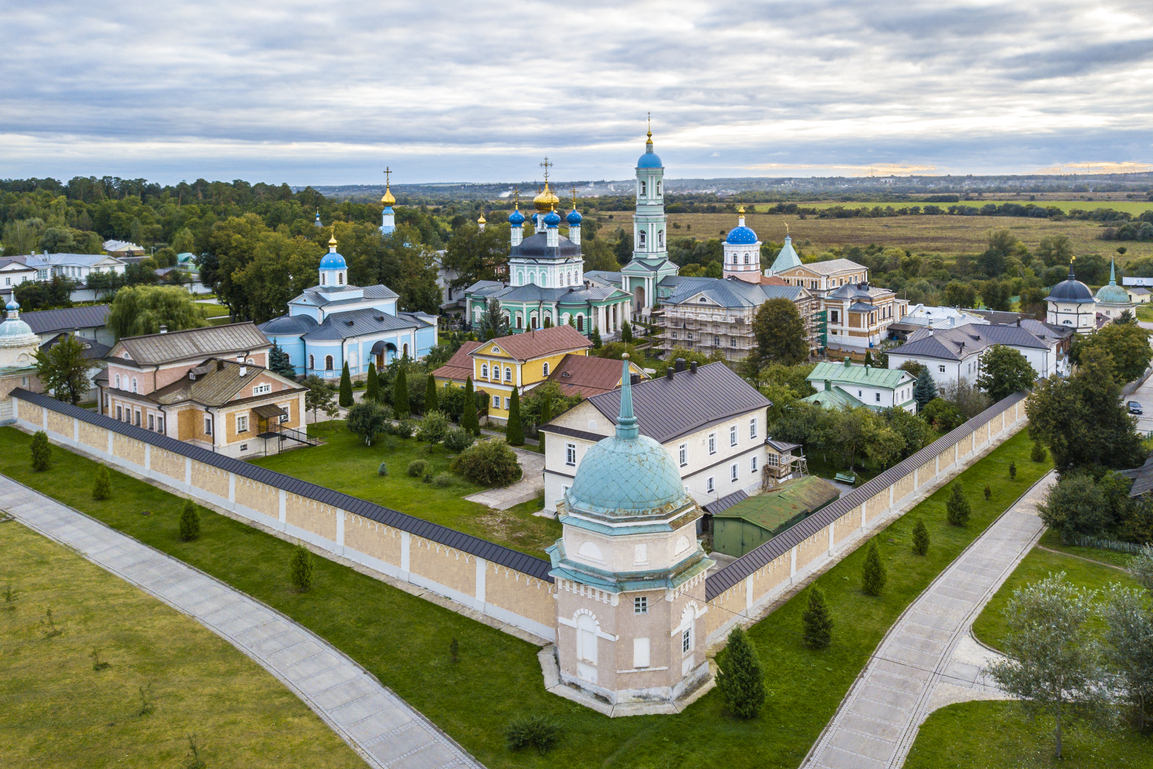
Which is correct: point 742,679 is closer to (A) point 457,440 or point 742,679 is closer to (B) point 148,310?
(A) point 457,440

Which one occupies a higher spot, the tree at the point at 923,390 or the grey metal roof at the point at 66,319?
the grey metal roof at the point at 66,319

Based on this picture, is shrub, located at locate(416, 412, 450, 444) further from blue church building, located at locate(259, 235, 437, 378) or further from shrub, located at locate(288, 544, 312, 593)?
shrub, located at locate(288, 544, 312, 593)

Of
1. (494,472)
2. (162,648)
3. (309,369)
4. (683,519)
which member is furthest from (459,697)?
(309,369)

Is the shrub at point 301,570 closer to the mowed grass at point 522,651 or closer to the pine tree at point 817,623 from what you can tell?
the mowed grass at point 522,651

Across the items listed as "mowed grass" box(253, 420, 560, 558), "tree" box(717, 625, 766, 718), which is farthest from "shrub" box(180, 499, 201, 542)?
"tree" box(717, 625, 766, 718)

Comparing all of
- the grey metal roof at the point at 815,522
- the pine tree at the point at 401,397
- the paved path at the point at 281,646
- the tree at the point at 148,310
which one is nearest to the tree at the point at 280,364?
the tree at the point at 148,310
